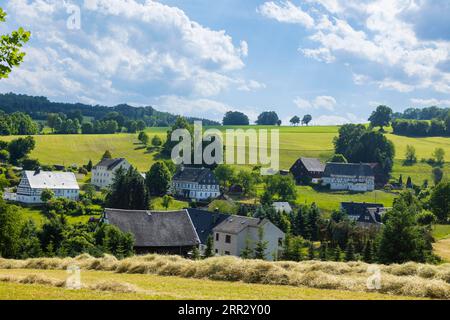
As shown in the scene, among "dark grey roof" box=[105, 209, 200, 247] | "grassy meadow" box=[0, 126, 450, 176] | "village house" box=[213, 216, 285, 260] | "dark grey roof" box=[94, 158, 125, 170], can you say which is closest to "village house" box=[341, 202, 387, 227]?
Answer: "village house" box=[213, 216, 285, 260]

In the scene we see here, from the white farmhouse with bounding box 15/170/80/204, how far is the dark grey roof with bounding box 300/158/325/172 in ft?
176

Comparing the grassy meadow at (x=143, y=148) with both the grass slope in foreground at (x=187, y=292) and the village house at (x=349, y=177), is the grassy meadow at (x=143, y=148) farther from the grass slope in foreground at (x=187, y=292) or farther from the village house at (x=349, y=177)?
the grass slope in foreground at (x=187, y=292)

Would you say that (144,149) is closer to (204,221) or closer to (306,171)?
(306,171)

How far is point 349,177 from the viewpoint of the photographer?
13088cm

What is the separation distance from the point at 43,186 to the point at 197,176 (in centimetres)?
3113

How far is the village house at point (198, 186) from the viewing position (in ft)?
388

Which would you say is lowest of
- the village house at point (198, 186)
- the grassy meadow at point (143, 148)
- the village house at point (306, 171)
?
the village house at point (198, 186)

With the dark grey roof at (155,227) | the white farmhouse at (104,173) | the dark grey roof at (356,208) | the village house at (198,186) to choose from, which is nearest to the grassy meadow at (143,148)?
the white farmhouse at (104,173)

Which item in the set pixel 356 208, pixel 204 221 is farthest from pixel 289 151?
pixel 204 221

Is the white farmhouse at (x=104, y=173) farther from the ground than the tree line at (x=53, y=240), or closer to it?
farther from the ground

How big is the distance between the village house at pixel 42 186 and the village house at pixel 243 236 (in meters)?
49.7

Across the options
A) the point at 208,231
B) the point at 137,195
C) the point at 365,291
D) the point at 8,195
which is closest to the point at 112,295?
the point at 365,291

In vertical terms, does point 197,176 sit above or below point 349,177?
above

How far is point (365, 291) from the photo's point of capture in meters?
18.2
